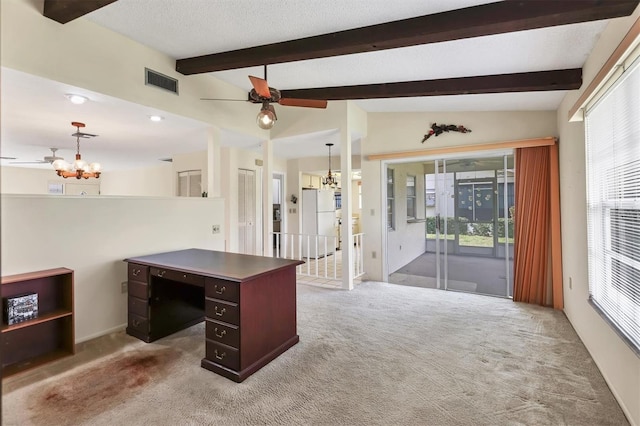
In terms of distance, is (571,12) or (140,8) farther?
(140,8)

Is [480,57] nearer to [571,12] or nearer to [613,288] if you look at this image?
[571,12]

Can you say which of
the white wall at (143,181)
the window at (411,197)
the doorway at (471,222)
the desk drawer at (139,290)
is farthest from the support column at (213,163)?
the window at (411,197)

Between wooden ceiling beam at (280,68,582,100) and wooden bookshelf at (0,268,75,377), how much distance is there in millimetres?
3371

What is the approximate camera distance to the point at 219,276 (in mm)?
2363

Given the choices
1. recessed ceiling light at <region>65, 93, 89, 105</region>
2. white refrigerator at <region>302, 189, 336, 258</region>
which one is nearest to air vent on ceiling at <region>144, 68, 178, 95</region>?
recessed ceiling light at <region>65, 93, 89, 105</region>

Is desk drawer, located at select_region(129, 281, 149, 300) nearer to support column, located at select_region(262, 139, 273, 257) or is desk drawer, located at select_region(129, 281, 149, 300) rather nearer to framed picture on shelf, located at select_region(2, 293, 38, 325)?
framed picture on shelf, located at select_region(2, 293, 38, 325)

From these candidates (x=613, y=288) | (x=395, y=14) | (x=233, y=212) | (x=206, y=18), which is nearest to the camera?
(x=613, y=288)

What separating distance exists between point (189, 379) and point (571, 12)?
3575 millimetres

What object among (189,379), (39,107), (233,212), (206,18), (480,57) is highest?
(206,18)

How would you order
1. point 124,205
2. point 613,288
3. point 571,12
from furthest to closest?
1. point 124,205
2. point 613,288
3. point 571,12

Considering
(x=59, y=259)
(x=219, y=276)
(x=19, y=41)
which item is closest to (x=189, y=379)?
(x=219, y=276)

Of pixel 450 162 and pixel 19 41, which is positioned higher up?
pixel 19 41

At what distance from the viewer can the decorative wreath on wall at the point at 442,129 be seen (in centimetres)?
446

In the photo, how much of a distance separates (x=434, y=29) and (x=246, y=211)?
15.8 feet
